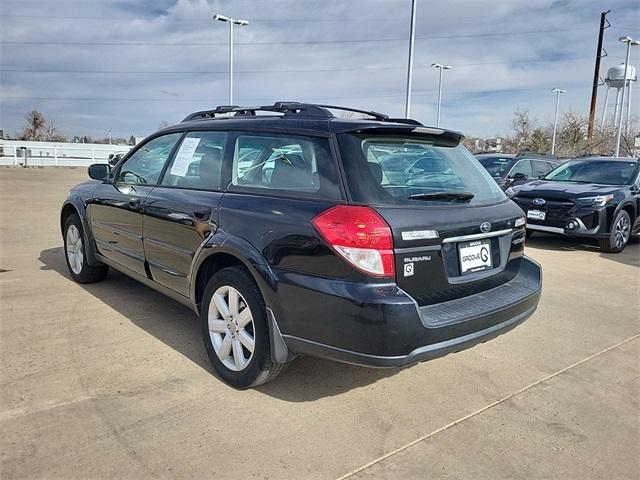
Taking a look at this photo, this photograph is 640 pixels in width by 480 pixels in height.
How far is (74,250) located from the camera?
536 centimetres

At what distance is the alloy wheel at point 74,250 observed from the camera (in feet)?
17.1

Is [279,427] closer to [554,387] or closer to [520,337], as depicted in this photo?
[554,387]

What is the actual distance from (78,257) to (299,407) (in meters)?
3.41

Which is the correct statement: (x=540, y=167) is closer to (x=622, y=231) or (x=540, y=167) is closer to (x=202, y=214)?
(x=622, y=231)

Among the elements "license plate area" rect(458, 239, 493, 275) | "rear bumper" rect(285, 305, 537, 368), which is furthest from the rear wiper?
"rear bumper" rect(285, 305, 537, 368)

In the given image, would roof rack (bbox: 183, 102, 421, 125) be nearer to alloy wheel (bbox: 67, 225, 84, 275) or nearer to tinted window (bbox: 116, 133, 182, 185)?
tinted window (bbox: 116, 133, 182, 185)

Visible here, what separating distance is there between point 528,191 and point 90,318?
7160 millimetres

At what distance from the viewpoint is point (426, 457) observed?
2.54 meters

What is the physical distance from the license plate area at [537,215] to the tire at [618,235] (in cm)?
99

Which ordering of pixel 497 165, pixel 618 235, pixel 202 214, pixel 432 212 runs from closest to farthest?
1. pixel 432 212
2. pixel 202 214
3. pixel 618 235
4. pixel 497 165

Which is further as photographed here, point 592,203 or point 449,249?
point 592,203

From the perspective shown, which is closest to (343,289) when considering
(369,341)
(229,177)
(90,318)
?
(369,341)

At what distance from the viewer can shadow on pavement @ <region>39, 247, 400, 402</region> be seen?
3209mm

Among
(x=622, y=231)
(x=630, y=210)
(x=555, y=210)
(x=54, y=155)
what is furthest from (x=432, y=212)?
(x=54, y=155)
